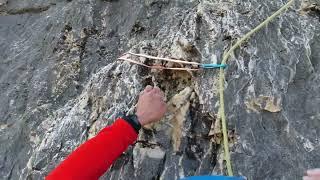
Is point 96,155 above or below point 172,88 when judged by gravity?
below

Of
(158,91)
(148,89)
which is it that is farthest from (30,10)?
(158,91)

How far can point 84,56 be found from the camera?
495 cm

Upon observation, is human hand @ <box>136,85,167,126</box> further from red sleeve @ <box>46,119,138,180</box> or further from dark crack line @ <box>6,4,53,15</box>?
dark crack line @ <box>6,4,53,15</box>

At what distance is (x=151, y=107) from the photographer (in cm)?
375

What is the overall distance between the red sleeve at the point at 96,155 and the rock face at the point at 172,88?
353mm

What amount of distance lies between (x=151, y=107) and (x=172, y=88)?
0.35 metres

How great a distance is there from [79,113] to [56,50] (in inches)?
39.9

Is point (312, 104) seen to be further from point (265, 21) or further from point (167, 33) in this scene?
point (167, 33)

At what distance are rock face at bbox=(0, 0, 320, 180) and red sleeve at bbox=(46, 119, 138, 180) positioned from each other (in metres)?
0.35

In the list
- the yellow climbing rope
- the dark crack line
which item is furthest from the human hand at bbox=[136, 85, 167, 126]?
the dark crack line

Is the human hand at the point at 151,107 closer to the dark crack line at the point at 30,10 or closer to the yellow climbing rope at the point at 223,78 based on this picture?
the yellow climbing rope at the point at 223,78

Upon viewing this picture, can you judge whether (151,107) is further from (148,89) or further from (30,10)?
(30,10)

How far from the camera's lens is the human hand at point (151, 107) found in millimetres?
3668

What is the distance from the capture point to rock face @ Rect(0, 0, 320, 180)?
3596 mm
